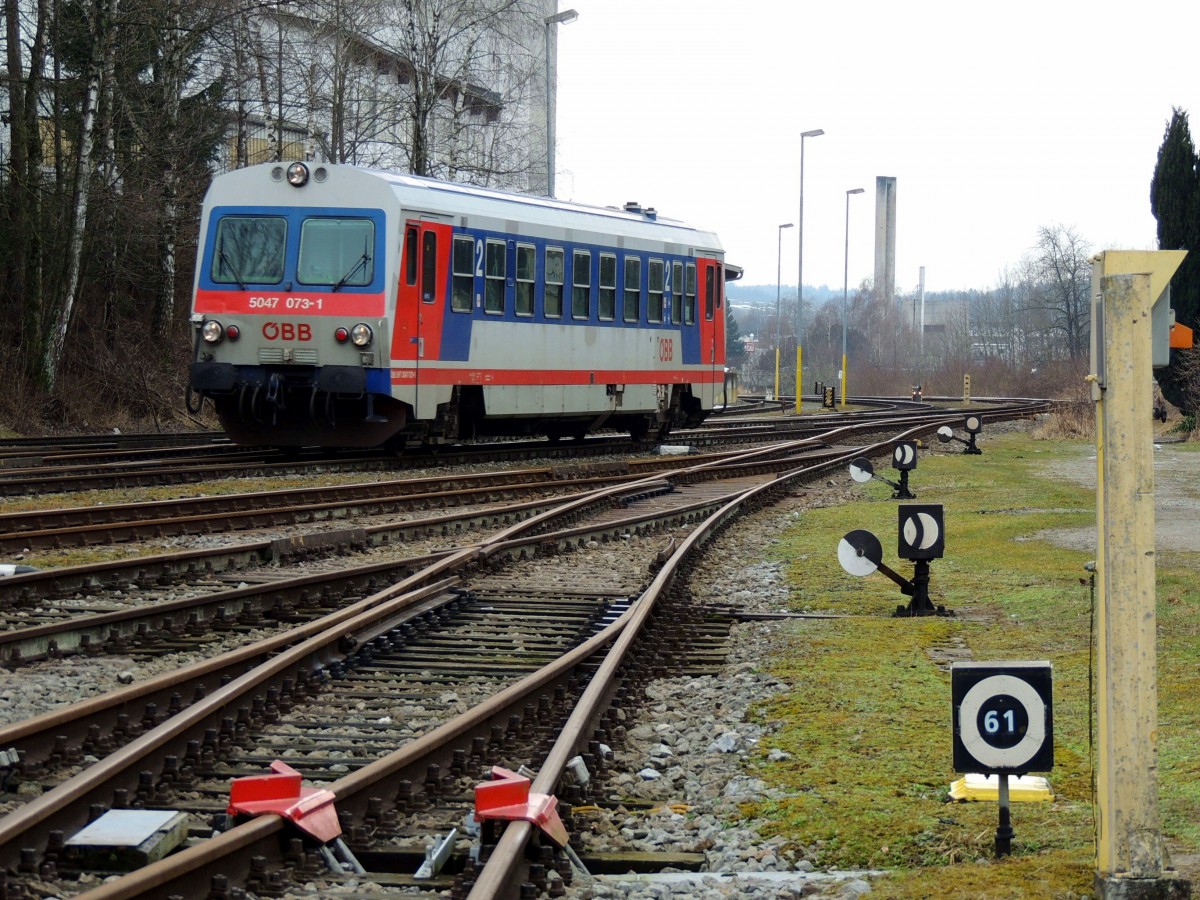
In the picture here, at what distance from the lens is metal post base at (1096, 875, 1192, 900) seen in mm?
4117

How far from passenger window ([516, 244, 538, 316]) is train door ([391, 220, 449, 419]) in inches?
73.3

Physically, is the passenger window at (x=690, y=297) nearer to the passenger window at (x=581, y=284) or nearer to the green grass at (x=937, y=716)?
the passenger window at (x=581, y=284)

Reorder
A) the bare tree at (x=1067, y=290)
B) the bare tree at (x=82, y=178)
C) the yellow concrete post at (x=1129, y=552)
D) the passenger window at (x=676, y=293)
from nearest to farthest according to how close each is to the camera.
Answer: the yellow concrete post at (x=1129, y=552)
the passenger window at (x=676, y=293)
the bare tree at (x=82, y=178)
the bare tree at (x=1067, y=290)

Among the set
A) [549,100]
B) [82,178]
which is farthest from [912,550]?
[549,100]

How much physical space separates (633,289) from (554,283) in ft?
7.40

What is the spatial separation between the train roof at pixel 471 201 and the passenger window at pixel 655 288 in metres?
0.44

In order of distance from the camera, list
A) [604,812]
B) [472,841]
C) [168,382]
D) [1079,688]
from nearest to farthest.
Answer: [472,841], [604,812], [1079,688], [168,382]

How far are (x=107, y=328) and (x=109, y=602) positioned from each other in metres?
22.6

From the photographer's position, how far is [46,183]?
89.5 feet

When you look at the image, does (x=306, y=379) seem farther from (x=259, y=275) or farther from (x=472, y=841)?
(x=472, y=841)

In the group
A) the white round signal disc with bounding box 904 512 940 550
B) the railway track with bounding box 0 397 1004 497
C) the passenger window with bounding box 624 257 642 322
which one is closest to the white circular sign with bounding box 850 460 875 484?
the railway track with bounding box 0 397 1004 497

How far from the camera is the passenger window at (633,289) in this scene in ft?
75.5

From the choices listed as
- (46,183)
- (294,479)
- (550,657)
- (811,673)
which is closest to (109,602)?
(550,657)

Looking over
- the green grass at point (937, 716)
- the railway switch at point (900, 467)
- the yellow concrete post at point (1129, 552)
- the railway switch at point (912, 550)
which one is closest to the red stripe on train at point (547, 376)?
the railway switch at point (900, 467)
